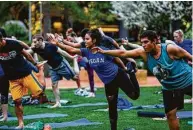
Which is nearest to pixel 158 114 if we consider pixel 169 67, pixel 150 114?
pixel 150 114

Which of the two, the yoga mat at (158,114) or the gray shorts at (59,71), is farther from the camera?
the gray shorts at (59,71)

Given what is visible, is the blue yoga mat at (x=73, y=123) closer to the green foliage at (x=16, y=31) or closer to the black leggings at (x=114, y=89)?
the black leggings at (x=114, y=89)

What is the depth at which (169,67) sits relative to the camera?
6668 mm

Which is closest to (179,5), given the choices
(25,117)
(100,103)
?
(100,103)

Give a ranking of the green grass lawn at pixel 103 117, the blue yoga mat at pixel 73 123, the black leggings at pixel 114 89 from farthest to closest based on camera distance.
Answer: the blue yoga mat at pixel 73 123 < the green grass lawn at pixel 103 117 < the black leggings at pixel 114 89

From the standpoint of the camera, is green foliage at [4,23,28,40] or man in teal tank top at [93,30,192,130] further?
green foliage at [4,23,28,40]

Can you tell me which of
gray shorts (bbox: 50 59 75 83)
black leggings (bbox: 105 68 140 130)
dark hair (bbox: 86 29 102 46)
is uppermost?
dark hair (bbox: 86 29 102 46)

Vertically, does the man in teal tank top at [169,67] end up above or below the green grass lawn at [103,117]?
above

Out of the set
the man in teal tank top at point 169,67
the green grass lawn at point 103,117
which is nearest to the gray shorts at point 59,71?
the green grass lawn at point 103,117

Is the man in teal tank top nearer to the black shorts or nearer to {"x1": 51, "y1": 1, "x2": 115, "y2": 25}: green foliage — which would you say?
the black shorts

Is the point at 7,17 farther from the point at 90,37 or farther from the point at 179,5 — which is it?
the point at 90,37

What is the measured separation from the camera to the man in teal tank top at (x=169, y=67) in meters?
6.65

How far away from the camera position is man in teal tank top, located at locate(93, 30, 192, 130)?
6.65 m

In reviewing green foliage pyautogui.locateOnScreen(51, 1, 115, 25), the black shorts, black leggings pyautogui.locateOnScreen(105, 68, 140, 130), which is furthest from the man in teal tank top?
green foliage pyautogui.locateOnScreen(51, 1, 115, 25)
